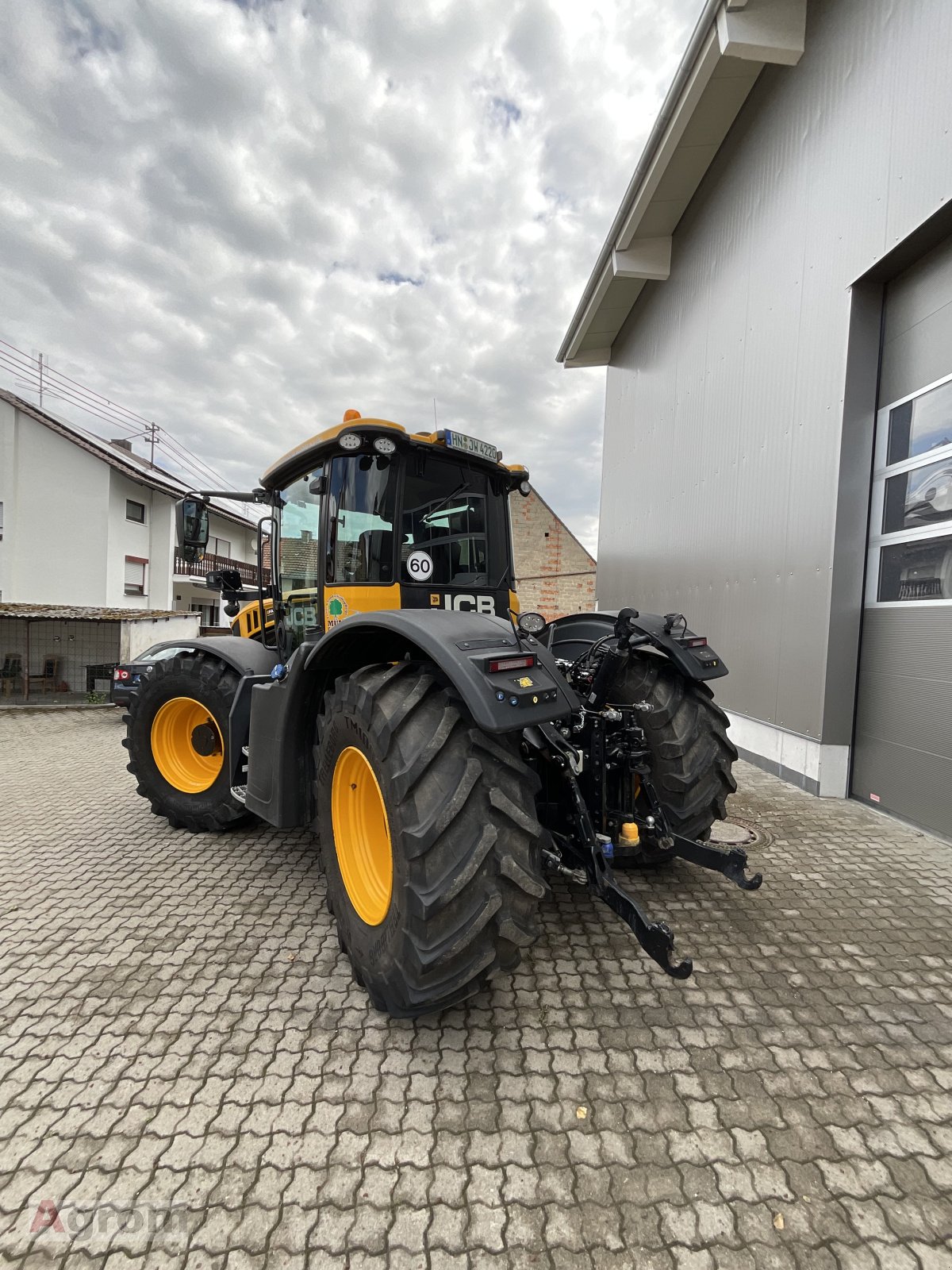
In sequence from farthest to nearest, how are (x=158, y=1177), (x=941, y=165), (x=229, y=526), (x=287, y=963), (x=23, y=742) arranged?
(x=229, y=526)
(x=23, y=742)
(x=941, y=165)
(x=287, y=963)
(x=158, y=1177)

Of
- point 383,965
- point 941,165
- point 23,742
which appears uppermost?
point 941,165

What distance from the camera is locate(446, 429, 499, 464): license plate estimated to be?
2.91m

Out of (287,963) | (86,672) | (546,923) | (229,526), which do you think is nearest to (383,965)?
(287,963)

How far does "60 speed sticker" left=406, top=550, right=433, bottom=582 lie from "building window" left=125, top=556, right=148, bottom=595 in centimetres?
1776

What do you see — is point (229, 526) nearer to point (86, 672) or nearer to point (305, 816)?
point (86, 672)

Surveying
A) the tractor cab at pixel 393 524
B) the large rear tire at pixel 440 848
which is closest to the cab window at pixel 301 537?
the tractor cab at pixel 393 524

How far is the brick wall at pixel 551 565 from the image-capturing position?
2095 cm

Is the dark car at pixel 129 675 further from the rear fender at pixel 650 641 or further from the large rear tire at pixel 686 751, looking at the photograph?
the large rear tire at pixel 686 751

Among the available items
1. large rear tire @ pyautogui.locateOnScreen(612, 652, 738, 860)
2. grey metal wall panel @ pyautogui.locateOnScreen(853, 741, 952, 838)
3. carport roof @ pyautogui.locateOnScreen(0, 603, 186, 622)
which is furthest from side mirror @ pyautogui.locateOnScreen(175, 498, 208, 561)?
carport roof @ pyautogui.locateOnScreen(0, 603, 186, 622)

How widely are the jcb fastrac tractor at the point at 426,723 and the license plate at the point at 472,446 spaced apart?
13 mm

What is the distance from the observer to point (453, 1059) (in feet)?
6.04

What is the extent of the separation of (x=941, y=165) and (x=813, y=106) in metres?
2.07

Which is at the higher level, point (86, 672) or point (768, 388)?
point (768, 388)

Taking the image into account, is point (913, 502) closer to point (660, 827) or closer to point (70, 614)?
point (660, 827)
